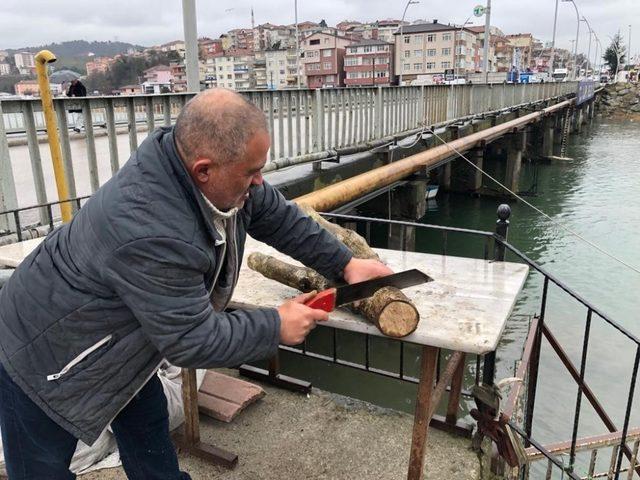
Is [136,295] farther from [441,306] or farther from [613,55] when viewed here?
[613,55]

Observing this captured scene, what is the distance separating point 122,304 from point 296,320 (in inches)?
23.3

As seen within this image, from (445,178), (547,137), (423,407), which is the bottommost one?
(445,178)

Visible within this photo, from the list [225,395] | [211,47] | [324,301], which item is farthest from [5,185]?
[211,47]

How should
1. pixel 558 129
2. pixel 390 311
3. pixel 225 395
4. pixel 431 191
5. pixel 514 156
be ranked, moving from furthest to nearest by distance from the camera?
pixel 558 129 → pixel 514 156 → pixel 431 191 → pixel 225 395 → pixel 390 311

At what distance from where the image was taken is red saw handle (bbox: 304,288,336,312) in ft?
6.92

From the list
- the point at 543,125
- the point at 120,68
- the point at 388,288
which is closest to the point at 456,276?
the point at 388,288

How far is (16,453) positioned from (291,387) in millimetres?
2165

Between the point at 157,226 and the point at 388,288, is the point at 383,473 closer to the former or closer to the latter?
the point at 388,288

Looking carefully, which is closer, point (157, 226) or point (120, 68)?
point (157, 226)

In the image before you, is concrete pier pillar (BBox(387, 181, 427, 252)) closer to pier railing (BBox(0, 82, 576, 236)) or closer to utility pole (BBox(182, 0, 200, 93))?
pier railing (BBox(0, 82, 576, 236))

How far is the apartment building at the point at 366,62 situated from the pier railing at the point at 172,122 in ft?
258

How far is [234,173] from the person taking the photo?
166 cm

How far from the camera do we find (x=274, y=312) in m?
1.91

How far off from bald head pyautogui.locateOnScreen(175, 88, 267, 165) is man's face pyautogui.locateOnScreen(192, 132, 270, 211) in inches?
0.7
